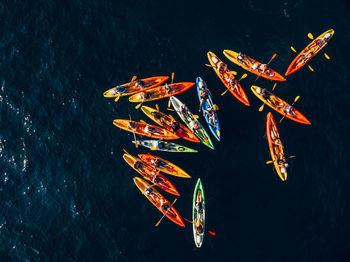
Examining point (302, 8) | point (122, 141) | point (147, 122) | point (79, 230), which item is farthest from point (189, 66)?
point (79, 230)

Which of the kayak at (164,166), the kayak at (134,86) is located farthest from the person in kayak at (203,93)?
the kayak at (164,166)

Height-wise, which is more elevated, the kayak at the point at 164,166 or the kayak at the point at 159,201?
the kayak at the point at 164,166

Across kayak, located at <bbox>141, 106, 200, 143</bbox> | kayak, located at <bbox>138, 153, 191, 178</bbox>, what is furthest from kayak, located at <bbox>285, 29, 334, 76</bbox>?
kayak, located at <bbox>138, 153, 191, 178</bbox>

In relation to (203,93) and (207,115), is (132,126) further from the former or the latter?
(203,93)

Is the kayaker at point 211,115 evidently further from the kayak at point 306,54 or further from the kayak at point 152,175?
the kayak at point 306,54

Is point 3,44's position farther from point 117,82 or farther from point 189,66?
point 189,66
